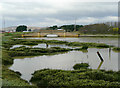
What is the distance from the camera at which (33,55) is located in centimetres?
2305

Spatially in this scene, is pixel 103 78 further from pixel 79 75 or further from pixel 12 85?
pixel 12 85

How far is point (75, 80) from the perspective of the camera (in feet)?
33.0

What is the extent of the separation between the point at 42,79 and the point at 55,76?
0.84 meters

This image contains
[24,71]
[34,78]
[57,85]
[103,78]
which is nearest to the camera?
[57,85]

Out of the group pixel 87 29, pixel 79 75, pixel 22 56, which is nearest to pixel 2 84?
pixel 79 75

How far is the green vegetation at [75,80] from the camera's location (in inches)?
372

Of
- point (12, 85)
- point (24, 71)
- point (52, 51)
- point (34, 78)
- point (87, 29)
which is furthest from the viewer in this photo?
point (87, 29)

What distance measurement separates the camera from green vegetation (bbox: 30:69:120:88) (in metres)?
9.45

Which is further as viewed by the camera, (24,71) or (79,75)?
(24,71)

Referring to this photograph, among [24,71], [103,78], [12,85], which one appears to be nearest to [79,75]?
[103,78]

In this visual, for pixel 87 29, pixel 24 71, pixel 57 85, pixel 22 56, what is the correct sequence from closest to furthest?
pixel 57 85
pixel 24 71
pixel 22 56
pixel 87 29

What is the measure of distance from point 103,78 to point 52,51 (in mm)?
15477

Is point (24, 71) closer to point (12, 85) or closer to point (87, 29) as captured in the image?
point (12, 85)

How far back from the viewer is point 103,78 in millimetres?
10594
